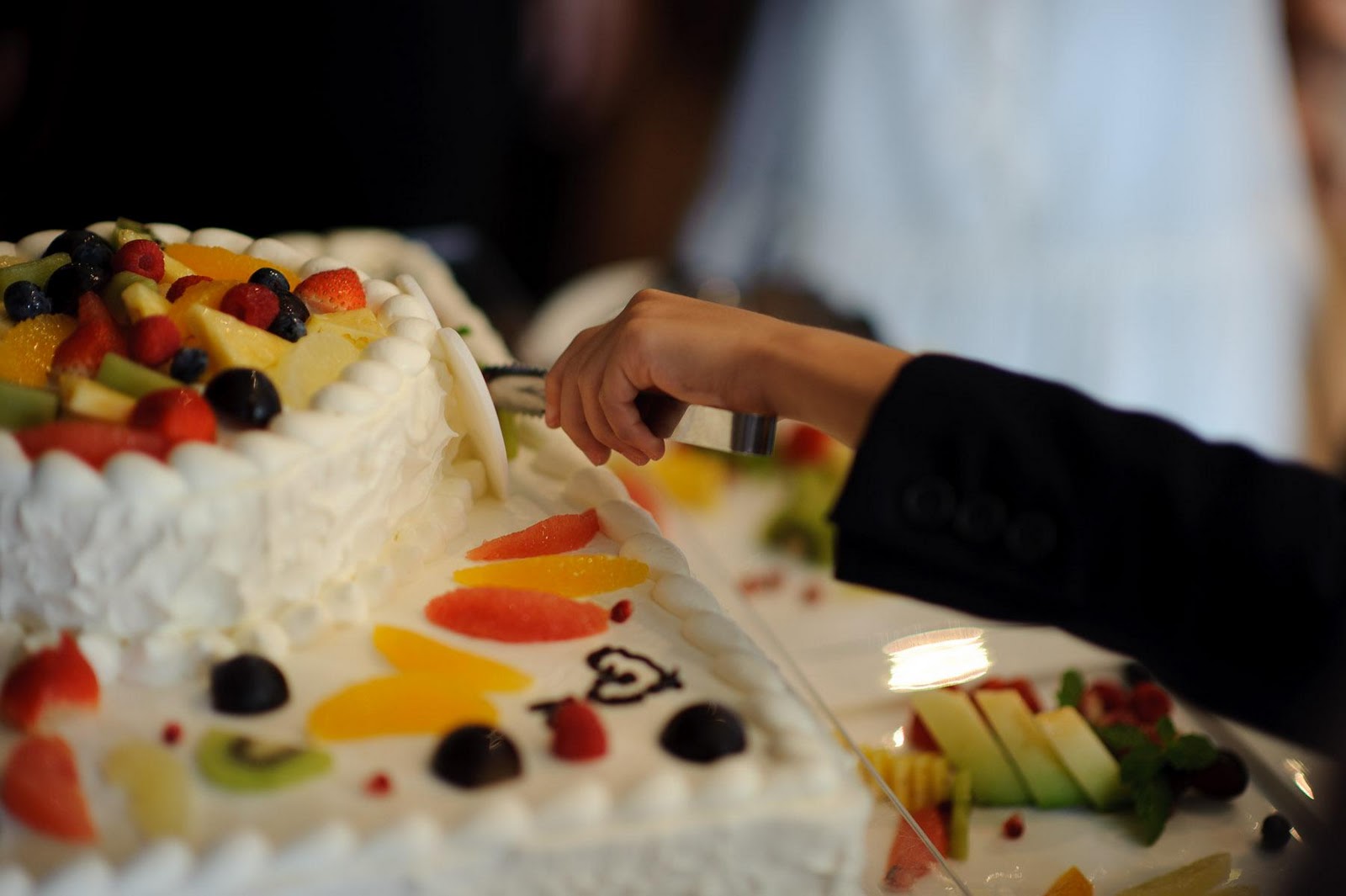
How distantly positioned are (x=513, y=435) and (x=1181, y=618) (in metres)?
0.82

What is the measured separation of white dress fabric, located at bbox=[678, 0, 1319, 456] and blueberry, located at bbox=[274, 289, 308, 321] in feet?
5.78

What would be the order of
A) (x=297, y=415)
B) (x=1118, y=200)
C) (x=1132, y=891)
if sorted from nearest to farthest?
(x=297, y=415)
(x=1132, y=891)
(x=1118, y=200)

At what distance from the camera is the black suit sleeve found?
97 cm

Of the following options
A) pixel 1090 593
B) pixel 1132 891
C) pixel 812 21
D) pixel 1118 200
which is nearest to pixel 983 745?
pixel 1132 891

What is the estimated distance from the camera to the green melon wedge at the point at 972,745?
1.38 m

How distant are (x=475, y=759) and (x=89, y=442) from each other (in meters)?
0.43

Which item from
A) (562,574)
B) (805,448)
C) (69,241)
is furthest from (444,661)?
(805,448)

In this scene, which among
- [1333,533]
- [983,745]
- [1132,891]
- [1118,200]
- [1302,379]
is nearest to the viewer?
[1333,533]

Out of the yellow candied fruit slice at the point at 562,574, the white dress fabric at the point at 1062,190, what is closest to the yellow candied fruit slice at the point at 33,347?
the yellow candied fruit slice at the point at 562,574

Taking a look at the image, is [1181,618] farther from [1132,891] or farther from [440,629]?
[440,629]

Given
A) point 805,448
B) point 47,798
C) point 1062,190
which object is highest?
point 1062,190

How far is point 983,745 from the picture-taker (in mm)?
1428

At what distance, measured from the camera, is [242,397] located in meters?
1.08

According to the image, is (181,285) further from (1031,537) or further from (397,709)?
(1031,537)
